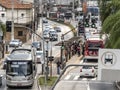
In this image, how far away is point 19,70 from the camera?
40312mm

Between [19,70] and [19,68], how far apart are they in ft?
0.50

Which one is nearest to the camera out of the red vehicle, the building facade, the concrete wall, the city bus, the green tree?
the concrete wall

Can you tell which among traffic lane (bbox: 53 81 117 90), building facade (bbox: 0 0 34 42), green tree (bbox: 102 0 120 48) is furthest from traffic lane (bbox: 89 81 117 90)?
building facade (bbox: 0 0 34 42)

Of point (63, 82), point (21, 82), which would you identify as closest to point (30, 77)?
point (21, 82)

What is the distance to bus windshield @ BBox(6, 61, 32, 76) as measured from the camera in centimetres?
4009

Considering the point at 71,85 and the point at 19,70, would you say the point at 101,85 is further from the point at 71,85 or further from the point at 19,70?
the point at 19,70

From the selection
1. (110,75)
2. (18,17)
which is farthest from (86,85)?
(18,17)

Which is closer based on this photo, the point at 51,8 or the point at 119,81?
the point at 119,81

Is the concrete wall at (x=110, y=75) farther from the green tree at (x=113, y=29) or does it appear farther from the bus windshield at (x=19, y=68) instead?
the bus windshield at (x=19, y=68)

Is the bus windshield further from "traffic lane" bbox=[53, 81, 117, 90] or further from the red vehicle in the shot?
"traffic lane" bbox=[53, 81, 117, 90]

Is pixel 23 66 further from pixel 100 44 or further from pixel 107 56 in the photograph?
pixel 107 56

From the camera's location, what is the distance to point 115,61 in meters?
10.5

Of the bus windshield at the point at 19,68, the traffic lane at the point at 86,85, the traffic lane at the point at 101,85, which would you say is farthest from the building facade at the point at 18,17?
the traffic lane at the point at 101,85

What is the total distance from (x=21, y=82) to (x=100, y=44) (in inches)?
771
